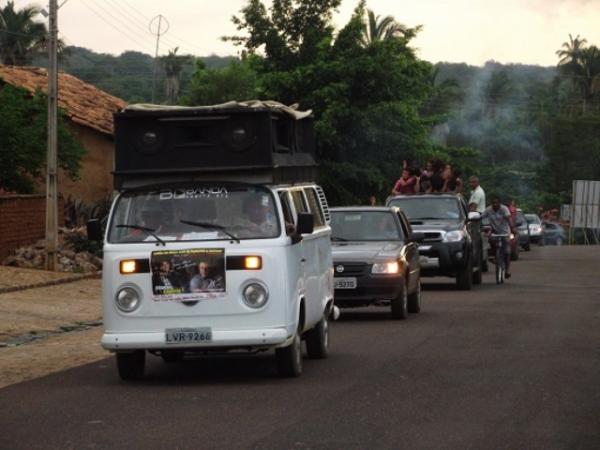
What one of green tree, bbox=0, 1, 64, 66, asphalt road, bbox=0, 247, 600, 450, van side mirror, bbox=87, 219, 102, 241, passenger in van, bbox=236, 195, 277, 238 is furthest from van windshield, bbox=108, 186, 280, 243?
green tree, bbox=0, 1, 64, 66

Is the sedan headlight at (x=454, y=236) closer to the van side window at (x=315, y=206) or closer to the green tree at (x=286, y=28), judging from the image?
the van side window at (x=315, y=206)

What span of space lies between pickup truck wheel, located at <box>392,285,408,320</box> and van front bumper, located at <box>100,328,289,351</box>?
7.61 metres

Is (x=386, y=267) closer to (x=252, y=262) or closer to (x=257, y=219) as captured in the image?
(x=257, y=219)

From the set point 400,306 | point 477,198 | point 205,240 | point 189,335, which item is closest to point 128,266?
point 205,240

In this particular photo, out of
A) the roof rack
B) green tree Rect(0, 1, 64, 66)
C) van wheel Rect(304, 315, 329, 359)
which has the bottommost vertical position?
van wheel Rect(304, 315, 329, 359)

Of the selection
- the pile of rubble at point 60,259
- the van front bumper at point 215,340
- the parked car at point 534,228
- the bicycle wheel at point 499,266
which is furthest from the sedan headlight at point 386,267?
the parked car at point 534,228

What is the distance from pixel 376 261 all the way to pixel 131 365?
7575mm

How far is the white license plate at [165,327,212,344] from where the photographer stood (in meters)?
13.1

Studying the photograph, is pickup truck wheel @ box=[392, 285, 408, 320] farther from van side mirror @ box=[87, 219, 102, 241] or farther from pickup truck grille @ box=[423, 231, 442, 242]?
van side mirror @ box=[87, 219, 102, 241]

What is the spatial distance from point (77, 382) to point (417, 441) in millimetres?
4795

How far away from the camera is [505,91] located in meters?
148

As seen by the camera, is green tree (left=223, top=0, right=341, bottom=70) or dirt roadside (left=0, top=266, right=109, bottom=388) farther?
green tree (left=223, top=0, right=341, bottom=70)

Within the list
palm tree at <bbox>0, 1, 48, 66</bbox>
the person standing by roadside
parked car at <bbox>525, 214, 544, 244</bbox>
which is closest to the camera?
the person standing by roadside

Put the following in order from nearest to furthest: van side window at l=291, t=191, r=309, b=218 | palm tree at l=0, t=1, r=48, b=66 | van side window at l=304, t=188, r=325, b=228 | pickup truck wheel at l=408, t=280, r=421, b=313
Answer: van side window at l=291, t=191, r=309, b=218, van side window at l=304, t=188, r=325, b=228, pickup truck wheel at l=408, t=280, r=421, b=313, palm tree at l=0, t=1, r=48, b=66
